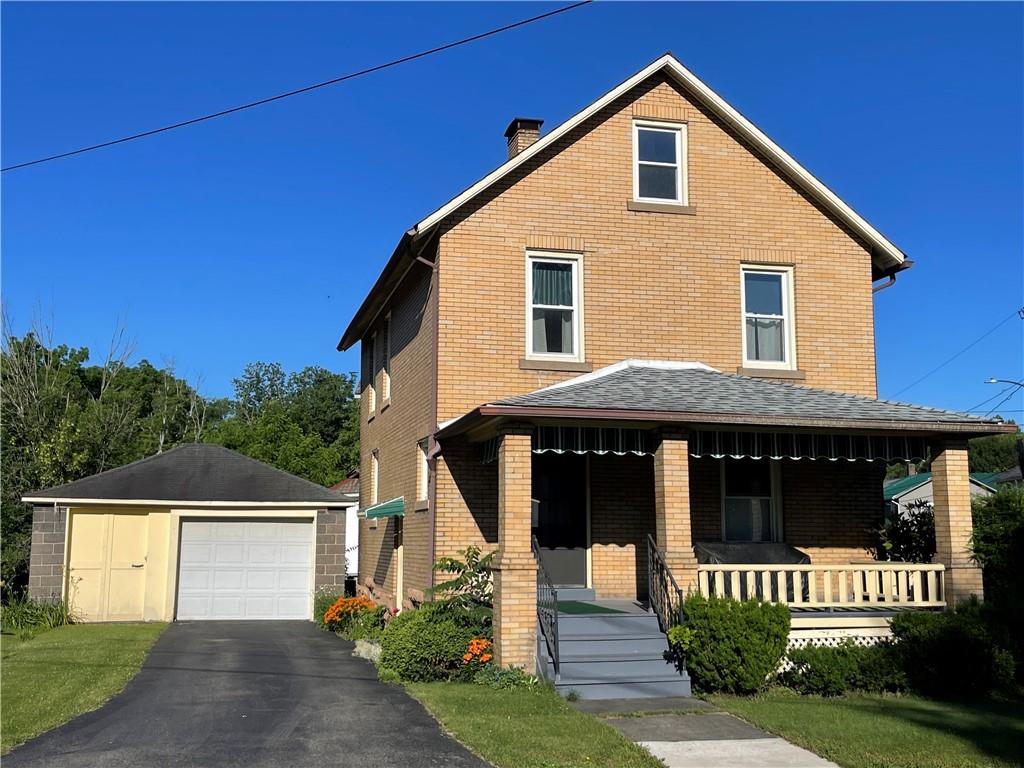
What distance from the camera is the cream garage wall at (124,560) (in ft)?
66.1

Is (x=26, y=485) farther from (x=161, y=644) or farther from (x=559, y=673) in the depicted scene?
(x=559, y=673)

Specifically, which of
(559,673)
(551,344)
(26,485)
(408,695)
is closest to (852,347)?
(551,344)

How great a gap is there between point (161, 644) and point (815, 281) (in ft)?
41.5

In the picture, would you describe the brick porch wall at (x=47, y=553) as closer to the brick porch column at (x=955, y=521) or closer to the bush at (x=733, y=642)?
the bush at (x=733, y=642)

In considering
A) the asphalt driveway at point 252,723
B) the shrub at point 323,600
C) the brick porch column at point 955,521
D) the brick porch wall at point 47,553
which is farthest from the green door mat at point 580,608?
the brick porch wall at point 47,553

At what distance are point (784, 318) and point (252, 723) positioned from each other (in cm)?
1068

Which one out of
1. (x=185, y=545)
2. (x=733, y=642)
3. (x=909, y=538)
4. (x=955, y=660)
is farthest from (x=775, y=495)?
(x=185, y=545)

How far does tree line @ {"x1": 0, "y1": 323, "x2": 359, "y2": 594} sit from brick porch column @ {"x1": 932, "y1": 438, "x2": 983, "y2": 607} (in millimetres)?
19594

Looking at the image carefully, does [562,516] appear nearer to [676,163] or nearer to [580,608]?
[580,608]

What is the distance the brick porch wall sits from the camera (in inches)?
774

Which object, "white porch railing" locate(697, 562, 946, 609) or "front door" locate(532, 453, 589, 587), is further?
"front door" locate(532, 453, 589, 587)

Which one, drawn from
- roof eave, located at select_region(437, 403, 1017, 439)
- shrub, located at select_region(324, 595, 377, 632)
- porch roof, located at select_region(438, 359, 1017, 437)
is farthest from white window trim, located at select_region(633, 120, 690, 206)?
shrub, located at select_region(324, 595, 377, 632)

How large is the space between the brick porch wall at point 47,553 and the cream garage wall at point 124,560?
0.16m

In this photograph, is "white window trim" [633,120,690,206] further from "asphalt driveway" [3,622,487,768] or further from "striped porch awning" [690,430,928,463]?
"asphalt driveway" [3,622,487,768]
